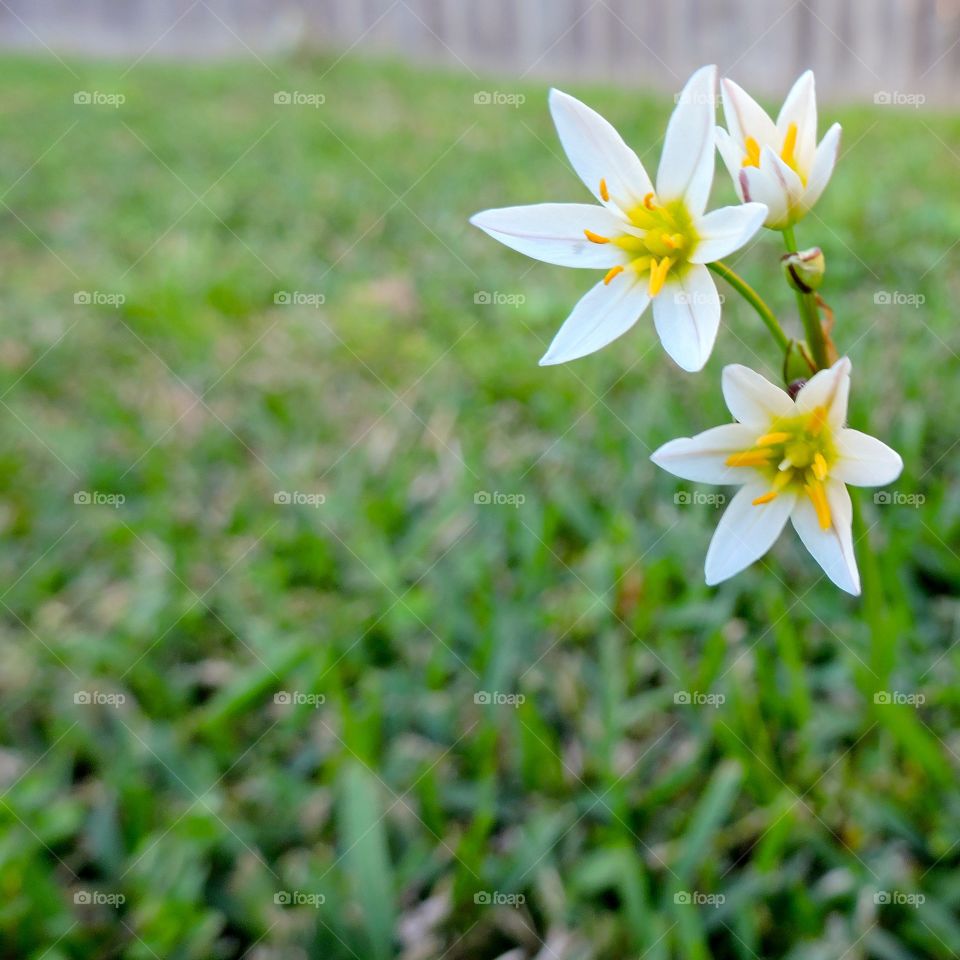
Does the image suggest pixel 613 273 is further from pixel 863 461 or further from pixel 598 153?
pixel 863 461

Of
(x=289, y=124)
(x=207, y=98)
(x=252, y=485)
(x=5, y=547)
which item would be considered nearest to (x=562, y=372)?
(x=252, y=485)

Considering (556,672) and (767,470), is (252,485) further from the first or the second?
(767,470)

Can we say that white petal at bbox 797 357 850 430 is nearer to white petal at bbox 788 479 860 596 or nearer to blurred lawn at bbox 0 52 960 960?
white petal at bbox 788 479 860 596

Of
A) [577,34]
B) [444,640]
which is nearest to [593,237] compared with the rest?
[444,640]

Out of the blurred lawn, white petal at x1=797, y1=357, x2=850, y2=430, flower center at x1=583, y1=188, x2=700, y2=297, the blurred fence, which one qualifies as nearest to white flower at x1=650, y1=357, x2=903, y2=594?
white petal at x1=797, y1=357, x2=850, y2=430

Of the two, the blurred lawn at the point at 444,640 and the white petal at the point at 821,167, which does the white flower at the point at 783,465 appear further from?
the blurred lawn at the point at 444,640

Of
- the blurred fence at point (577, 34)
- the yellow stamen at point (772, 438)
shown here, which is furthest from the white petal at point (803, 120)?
the blurred fence at point (577, 34)
